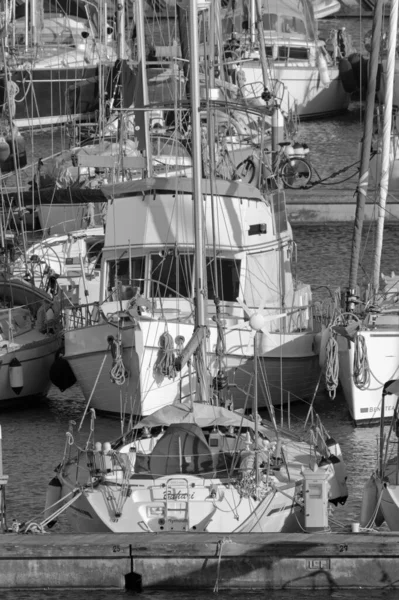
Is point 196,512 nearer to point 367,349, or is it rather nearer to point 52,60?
point 367,349

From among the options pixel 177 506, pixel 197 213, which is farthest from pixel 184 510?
pixel 197 213

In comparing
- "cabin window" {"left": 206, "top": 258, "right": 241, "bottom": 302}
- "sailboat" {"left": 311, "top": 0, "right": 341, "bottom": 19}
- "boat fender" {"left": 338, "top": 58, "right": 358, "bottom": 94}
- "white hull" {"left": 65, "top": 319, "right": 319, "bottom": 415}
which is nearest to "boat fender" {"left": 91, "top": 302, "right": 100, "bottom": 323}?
"white hull" {"left": 65, "top": 319, "right": 319, "bottom": 415}

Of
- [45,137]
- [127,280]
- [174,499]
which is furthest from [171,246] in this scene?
[45,137]

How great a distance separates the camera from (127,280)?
27.7 metres

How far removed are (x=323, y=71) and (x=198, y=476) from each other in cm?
4112

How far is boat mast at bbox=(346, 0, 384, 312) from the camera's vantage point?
28094mm

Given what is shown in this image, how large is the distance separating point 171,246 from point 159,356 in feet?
6.86

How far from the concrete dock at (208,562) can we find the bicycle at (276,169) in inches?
480

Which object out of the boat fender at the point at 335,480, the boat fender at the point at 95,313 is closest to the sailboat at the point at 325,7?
the boat fender at the point at 95,313

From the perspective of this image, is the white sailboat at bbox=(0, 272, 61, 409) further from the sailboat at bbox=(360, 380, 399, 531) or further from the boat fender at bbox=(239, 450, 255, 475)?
the sailboat at bbox=(360, 380, 399, 531)

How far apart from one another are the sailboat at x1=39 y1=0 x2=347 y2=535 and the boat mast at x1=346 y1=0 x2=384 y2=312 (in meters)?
6.13

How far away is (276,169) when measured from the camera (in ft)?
107

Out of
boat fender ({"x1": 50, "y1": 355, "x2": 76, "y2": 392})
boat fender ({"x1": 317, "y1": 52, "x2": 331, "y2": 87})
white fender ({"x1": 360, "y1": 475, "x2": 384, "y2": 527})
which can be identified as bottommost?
boat fender ({"x1": 50, "y1": 355, "x2": 76, "y2": 392})

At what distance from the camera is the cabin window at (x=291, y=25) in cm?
6069
